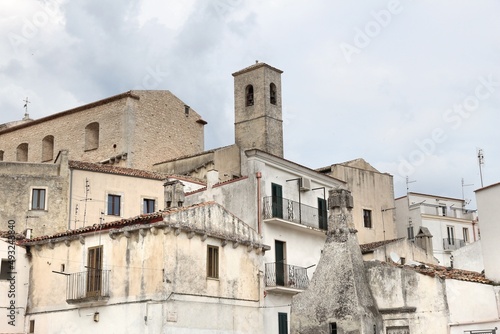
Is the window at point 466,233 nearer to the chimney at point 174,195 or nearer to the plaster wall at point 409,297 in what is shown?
the chimney at point 174,195

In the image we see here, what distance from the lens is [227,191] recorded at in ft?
118

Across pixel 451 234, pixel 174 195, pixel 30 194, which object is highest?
pixel 451 234

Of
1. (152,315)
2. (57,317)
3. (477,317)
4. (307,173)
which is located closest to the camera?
(477,317)

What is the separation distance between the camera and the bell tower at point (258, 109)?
4662cm

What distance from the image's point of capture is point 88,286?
28297mm

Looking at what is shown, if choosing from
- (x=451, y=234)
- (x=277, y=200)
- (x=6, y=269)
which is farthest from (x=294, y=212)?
(x=451, y=234)

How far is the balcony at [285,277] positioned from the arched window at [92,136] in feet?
66.8

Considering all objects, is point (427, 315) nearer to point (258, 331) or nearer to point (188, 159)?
point (258, 331)

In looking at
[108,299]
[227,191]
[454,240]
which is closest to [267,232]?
[227,191]

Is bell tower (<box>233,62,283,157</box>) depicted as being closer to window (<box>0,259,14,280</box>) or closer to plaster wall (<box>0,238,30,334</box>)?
plaster wall (<box>0,238,30,334</box>)

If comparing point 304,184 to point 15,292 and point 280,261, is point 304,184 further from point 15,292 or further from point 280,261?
point 15,292

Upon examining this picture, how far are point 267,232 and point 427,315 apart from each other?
15.8m

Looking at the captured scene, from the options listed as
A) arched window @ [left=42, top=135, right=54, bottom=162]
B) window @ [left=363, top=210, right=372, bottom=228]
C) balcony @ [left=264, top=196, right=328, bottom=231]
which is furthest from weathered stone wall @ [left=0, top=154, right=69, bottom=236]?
window @ [left=363, top=210, right=372, bottom=228]

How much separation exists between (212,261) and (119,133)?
21.5 meters
